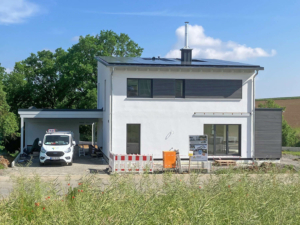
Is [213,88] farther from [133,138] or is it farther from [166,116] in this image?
[133,138]

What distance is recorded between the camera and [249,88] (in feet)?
73.7

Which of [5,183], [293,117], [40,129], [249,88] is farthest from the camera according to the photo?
[293,117]

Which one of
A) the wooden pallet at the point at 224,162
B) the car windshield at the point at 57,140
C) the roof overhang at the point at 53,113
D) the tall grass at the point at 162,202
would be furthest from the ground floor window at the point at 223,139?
the tall grass at the point at 162,202

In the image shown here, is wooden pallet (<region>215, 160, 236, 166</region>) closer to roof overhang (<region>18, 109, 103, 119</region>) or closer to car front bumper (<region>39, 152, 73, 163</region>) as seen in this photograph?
car front bumper (<region>39, 152, 73, 163</region>)

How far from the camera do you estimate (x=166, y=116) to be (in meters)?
21.5

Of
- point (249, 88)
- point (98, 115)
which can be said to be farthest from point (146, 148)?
point (249, 88)

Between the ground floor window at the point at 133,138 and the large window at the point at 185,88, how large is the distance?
1.87m

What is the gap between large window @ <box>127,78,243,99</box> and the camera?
2145cm

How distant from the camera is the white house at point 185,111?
2112cm

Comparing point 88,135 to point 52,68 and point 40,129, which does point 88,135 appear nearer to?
point 52,68

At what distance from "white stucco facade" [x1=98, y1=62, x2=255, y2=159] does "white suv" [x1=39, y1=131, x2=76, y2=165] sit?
2.41m

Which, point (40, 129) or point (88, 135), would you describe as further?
point (88, 135)

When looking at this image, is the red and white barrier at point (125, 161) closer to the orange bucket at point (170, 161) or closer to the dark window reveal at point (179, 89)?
the orange bucket at point (170, 161)

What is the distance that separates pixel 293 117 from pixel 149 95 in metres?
47.1
